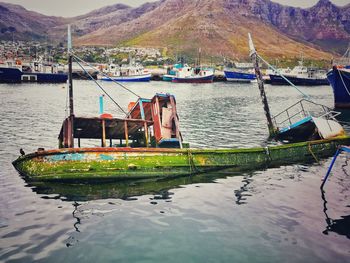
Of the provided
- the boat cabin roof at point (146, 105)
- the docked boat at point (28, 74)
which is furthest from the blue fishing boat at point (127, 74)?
the boat cabin roof at point (146, 105)

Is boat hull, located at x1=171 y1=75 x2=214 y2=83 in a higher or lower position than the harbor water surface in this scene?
higher

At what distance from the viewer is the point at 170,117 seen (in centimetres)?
1867

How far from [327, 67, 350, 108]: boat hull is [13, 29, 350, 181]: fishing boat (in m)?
26.8

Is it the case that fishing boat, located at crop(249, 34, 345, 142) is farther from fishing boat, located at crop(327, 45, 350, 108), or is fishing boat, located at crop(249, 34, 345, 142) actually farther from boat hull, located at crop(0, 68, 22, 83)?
boat hull, located at crop(0, 68, 22, 83)

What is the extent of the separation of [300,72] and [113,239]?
10528 centimetres

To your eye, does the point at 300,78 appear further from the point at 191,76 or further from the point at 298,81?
the point at 191,76

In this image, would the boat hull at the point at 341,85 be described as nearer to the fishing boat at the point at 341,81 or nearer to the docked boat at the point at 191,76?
the fishing boat at the point at 341,81

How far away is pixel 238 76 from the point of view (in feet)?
368

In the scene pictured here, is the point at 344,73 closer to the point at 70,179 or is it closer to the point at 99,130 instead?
the point at 99,130

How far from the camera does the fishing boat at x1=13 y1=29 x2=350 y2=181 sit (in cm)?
1359

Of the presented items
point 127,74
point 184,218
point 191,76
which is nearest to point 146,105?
point 184,218

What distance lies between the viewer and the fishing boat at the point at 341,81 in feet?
138

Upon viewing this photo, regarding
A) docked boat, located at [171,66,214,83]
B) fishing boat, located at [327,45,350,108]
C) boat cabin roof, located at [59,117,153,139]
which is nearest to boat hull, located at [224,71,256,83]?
docked boat, located at [171,66,214,83]

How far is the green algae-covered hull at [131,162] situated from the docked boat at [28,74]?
76.4m
